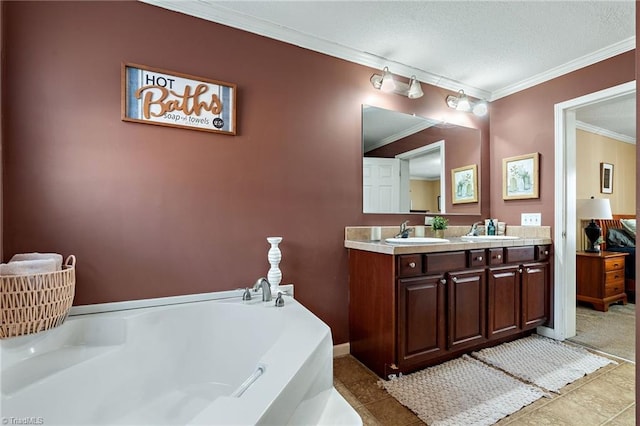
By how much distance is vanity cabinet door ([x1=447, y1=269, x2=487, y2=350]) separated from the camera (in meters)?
2.05

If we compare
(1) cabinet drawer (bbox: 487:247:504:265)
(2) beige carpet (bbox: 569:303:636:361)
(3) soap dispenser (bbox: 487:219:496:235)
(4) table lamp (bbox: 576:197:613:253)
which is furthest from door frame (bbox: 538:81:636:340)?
(4) table lamp (bbox: 576:197:613:253)

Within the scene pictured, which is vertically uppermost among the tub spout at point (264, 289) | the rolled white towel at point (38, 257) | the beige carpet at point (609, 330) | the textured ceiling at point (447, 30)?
the textured ceiling at point (447, 30)

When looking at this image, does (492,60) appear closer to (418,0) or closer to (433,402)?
(418,0)

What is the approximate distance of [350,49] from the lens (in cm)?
232

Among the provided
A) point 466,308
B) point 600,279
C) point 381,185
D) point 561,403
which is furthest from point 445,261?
point 600,279

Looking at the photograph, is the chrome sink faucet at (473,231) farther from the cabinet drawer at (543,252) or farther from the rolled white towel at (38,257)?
the rolled white towel at (38,257)

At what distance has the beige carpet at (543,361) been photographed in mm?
1912

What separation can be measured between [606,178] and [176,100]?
5.80 m

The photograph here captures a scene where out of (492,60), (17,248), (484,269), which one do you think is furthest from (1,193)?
(492,60)

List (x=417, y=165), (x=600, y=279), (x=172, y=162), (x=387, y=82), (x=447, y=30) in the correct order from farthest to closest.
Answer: (x=600, y=279) → (x=417, y=165) → (x=387, y=82) → (x=447, y=30) → (x=172, y=162)

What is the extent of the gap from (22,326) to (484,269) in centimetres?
267

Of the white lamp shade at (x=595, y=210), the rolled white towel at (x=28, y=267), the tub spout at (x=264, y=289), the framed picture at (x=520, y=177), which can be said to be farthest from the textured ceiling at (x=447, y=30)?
the white lamp shade at (x=595, y=210)

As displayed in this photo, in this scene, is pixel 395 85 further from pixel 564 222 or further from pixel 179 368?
pixel 179 368

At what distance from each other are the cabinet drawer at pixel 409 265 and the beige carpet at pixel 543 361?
95 centimetres
